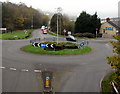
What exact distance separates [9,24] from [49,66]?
173 ft

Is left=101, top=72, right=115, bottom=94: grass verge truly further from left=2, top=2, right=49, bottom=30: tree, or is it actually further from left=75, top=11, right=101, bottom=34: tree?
left=2, top=2, right=49, bottom=30: tree

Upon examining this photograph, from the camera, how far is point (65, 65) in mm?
16688

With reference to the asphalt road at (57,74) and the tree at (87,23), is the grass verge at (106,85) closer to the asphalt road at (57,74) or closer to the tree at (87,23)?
the asphalt road at (57,74)

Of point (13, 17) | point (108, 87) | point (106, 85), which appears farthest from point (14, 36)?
point (108, 87)

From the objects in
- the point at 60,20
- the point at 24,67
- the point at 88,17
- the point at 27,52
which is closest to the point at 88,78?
the point at 24,67

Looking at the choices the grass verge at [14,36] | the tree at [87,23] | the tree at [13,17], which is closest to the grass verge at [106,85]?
the grass verge at [14,36]

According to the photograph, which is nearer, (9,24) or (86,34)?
(86,34)

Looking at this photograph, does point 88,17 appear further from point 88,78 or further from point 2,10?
point 88,78

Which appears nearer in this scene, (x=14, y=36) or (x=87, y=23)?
(x=14, y=36)

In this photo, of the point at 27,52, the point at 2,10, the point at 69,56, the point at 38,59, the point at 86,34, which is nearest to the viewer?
the point at 38,59

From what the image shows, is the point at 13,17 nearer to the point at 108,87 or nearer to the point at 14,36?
the point at 14,36

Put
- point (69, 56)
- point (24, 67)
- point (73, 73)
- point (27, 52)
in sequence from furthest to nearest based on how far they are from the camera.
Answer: point (27, 52)
point (69, 56)
point (24, 67)
point (73, 73)

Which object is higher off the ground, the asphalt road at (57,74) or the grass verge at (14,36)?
the grass verge at (14,36)

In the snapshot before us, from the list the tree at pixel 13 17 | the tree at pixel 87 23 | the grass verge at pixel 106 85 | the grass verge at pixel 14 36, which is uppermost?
the tree at pixel 13 17
